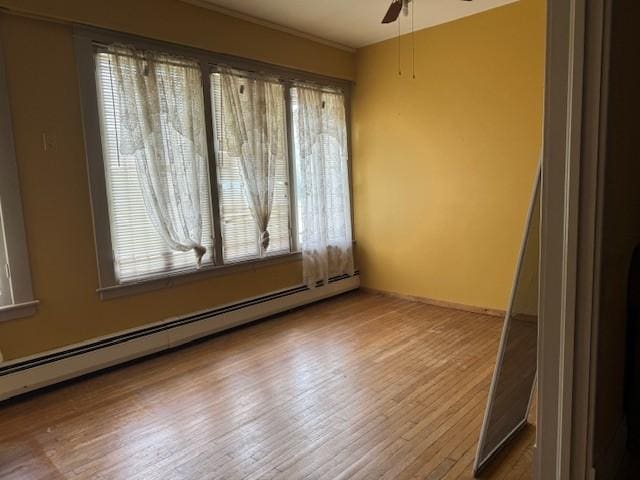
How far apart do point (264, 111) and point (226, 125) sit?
0.45m

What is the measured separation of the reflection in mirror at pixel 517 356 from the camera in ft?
5.73

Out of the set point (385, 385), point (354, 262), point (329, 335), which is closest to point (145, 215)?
point (329, 335)

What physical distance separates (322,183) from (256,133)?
37.7 inches

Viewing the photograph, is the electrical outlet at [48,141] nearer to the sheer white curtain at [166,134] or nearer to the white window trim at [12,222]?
the white window trim at [12,222]

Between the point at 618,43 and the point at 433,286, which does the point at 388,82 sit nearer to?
the point at 433,286

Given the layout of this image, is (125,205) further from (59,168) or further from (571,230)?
(571,230)

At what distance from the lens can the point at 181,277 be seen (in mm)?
3639

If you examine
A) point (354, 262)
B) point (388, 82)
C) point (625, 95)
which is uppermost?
point (388, 82)

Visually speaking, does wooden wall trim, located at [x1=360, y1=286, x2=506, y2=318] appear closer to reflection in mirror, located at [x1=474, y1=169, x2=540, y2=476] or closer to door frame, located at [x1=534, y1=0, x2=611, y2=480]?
reflection in mirror, located at [x1=474, y1=169, x2=540, y2=476]

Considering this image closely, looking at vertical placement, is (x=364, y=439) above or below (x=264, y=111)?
below

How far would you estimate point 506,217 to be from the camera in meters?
4.05

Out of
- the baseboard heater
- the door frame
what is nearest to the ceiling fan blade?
the door frame

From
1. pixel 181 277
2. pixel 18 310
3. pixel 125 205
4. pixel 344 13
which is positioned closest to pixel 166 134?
pixel 125 205

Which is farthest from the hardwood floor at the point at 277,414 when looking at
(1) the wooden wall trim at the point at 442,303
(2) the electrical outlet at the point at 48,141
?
(2) the electrical outlet at the point at 48,141
